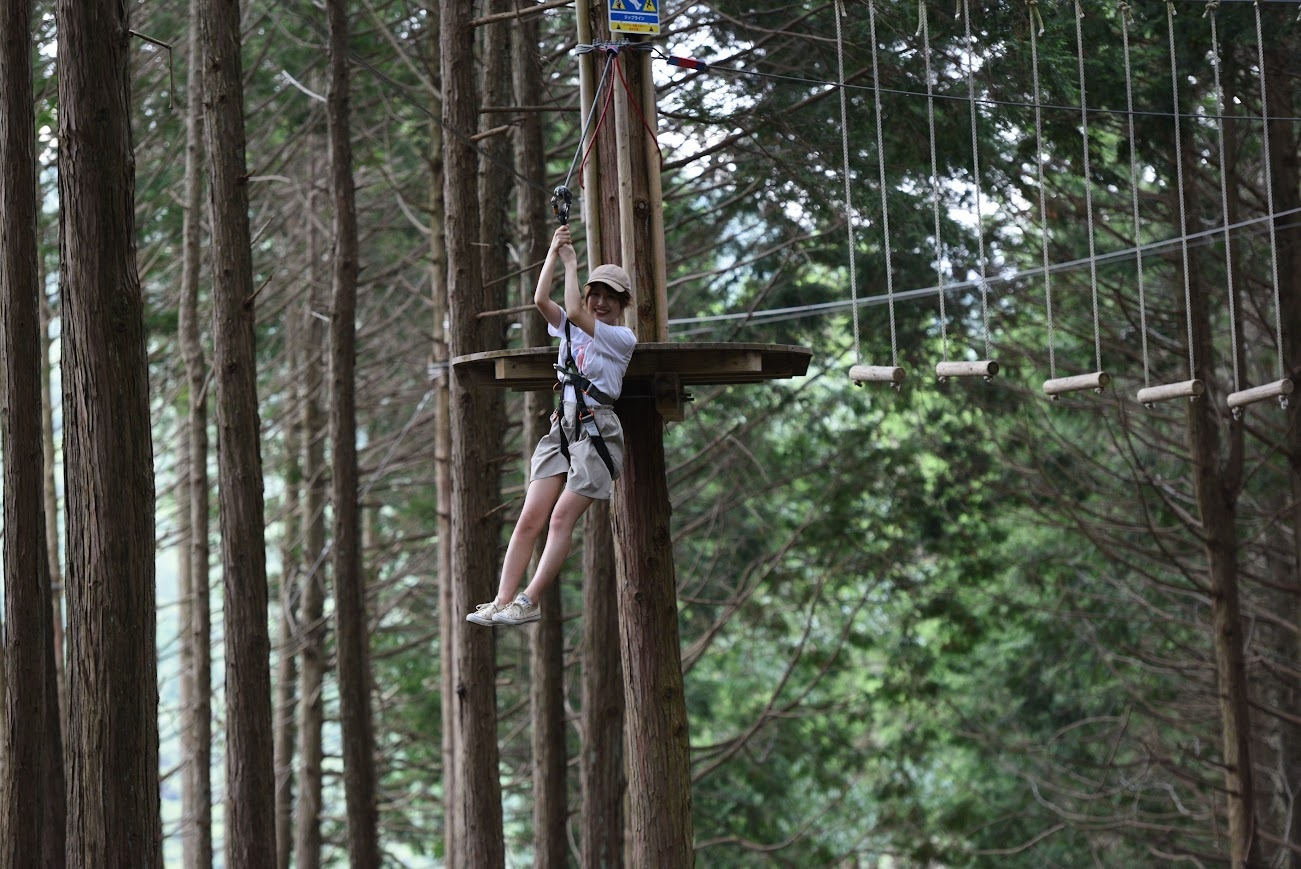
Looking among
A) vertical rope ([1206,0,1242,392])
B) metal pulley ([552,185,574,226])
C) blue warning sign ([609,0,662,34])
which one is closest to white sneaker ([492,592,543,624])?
metal pulley ([552,185,574,226])

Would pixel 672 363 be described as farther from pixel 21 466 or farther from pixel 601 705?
pixel 601 705

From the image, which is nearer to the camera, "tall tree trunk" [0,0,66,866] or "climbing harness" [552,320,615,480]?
"climbing harness" [552,320,615,480]

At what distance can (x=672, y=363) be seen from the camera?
20.2 feet

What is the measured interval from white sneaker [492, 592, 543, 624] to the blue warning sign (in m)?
2.50

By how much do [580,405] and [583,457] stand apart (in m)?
0.21

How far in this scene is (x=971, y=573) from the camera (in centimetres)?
1523

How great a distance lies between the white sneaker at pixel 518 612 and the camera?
5984 millimetres

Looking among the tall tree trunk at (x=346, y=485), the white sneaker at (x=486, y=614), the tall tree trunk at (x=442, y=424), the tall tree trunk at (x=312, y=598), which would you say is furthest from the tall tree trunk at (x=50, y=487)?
the white sneaker at (x=486, y=614)

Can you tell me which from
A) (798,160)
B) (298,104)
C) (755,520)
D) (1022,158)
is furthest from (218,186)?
(755,520)

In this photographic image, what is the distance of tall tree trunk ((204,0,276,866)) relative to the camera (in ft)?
29.9

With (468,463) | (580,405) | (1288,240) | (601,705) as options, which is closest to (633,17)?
(580,405)

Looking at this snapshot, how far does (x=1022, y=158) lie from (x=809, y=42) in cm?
178

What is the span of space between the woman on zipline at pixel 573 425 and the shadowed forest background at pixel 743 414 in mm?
953

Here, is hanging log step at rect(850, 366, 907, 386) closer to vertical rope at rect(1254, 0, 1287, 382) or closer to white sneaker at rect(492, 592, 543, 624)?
white sneaker at rect(492, 592, 543, 624)
